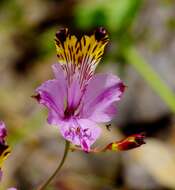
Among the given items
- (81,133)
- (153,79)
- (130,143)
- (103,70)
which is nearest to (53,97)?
(81,133)

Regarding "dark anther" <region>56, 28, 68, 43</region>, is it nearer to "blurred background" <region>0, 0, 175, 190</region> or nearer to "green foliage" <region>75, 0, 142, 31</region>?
"blurred background" <region>0, 0, 175, 190</region>

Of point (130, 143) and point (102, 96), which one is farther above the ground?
point (102, 96)

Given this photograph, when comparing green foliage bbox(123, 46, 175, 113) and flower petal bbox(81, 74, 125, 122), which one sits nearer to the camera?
flower petal bbox(81, 74, 125, 122)

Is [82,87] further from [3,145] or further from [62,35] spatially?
[3,145]

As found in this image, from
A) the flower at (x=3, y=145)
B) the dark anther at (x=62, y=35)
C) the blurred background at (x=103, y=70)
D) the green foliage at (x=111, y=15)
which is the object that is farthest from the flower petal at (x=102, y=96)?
the green foliage at (x=111, y=15)

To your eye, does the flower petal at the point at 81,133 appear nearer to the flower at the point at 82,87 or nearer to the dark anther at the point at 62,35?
the flower at the point at 82,87

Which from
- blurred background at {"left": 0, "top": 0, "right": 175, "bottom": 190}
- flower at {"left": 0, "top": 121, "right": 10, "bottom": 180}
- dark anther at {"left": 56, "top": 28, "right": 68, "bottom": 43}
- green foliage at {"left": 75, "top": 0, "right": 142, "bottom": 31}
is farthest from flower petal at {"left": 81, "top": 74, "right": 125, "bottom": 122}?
green foliage at {"left": 75, "top": 0, "right": 142, "bottom": 31}

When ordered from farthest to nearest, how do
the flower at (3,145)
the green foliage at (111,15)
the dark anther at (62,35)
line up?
the green foliage at (111,15) → the dark anther at (62,35) → the flower at (3,145)
